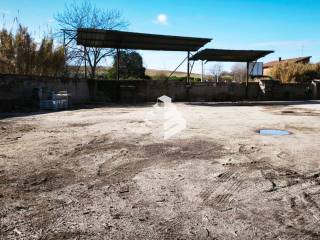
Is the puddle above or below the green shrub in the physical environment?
below

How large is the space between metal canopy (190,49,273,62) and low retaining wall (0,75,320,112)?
6.47 ft

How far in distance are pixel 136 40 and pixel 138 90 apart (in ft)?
9.65

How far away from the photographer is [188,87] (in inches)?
821

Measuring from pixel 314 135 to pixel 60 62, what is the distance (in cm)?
1321

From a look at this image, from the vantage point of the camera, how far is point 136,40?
18.7m

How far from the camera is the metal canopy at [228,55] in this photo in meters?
21.1

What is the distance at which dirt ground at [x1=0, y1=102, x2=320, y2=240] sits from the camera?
2.88 meters

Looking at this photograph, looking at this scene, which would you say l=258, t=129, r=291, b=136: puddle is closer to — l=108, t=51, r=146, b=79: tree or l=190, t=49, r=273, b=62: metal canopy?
l=190, t=49, r=273, b=62: metal canopy

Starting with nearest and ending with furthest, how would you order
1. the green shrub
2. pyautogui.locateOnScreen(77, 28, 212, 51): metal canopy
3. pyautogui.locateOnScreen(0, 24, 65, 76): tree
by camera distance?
1. pyautogui.locateOnScreen(0, 24, 65, 76): tree
2. pyautogui.locateOnScreen(77, 28, 212, 51): metal canopy
3. the green shrub

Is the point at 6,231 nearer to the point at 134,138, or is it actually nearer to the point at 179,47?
the point at 134,138

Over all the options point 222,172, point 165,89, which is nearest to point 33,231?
point 222,172

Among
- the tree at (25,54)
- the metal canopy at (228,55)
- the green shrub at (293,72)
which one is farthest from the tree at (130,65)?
the tree at (25,54)

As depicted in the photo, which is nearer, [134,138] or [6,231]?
[6,231]

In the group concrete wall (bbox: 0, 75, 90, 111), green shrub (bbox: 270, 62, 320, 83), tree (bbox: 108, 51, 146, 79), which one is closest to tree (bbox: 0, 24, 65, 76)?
concrete wall (bbox: 0, 75, 90, 111)
